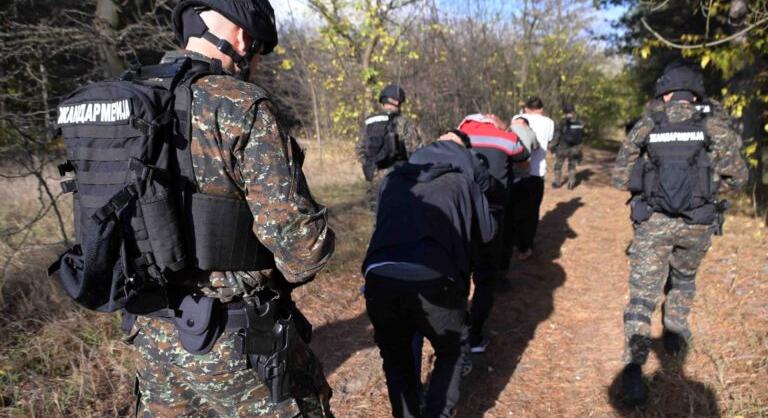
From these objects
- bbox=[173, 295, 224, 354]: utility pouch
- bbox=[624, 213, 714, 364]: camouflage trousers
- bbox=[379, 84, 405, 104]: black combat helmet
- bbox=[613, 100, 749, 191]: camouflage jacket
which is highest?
bbox=[379, 84, 405, 104]: black combat helmet

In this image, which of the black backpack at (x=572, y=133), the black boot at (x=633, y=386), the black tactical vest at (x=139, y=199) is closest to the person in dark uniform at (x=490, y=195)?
the black boot at (x=633, y=386)

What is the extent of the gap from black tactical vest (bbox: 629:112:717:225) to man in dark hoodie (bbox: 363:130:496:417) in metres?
1.41

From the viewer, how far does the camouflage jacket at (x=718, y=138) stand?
3.21m

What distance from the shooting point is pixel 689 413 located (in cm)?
298

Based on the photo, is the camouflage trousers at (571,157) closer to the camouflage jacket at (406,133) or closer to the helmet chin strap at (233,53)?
the camouflage jacket at (406,133)

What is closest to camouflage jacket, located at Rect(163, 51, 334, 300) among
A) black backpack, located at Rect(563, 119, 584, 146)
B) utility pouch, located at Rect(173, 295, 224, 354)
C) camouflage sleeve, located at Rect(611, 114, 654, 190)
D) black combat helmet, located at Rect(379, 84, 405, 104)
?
utility pouch, located at Rect(173, 295, 224, 354)

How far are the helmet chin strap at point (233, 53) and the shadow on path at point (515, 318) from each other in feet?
8.45

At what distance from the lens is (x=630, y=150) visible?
3.54 m

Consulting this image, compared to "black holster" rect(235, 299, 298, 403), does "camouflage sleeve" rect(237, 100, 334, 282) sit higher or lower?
higher

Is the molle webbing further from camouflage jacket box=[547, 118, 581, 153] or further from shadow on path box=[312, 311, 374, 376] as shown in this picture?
camouflage jacket box=[547, 118, 581, 153]

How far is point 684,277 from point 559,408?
136 centimetres

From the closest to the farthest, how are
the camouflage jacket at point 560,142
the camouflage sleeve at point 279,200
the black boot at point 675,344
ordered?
the camouflage sleeve at point 279,200
the black boot at point 675,344
the camouflage jacket at point 560,142

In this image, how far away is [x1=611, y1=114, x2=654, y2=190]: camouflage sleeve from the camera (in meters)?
3.40

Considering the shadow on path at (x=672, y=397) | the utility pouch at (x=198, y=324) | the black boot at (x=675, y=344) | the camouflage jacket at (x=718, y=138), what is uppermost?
the camouflage jacket at (x=718, y=138)
